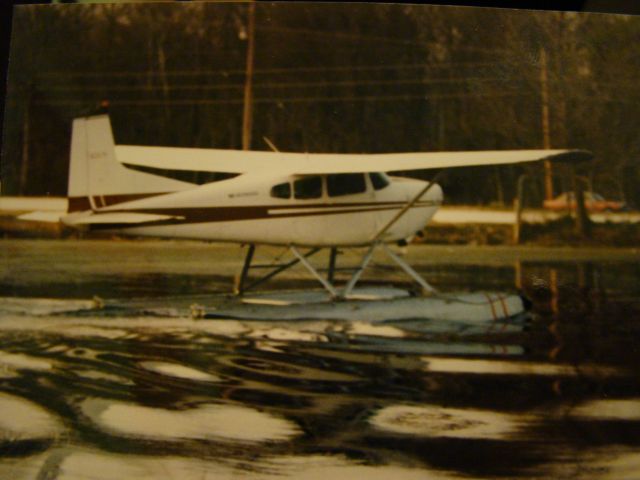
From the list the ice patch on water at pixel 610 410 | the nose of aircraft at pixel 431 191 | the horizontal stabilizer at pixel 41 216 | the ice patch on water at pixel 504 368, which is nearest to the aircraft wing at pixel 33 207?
the horizontal stabilizer at pixel 41 216

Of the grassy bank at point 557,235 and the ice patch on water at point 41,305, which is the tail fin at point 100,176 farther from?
the grassy bank at point 557,235

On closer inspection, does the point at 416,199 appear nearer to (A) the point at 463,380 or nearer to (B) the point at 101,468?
(A) the point at 463,380

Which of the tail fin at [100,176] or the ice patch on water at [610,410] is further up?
the tail fin at [100,176]

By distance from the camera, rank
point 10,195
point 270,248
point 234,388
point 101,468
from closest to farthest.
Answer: point 101,468 → point 234,388 → point 10,195 → point 270,248

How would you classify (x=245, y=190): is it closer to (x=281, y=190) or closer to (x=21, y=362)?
(x=281, y=190)

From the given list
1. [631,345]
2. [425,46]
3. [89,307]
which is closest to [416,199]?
[425,46]

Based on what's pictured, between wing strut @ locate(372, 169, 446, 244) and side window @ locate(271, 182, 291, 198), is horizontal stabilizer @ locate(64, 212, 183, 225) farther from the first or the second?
wing strut @ locate(372, 169, 446, 244)

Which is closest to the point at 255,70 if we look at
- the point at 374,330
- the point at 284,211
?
the point at 284,211
